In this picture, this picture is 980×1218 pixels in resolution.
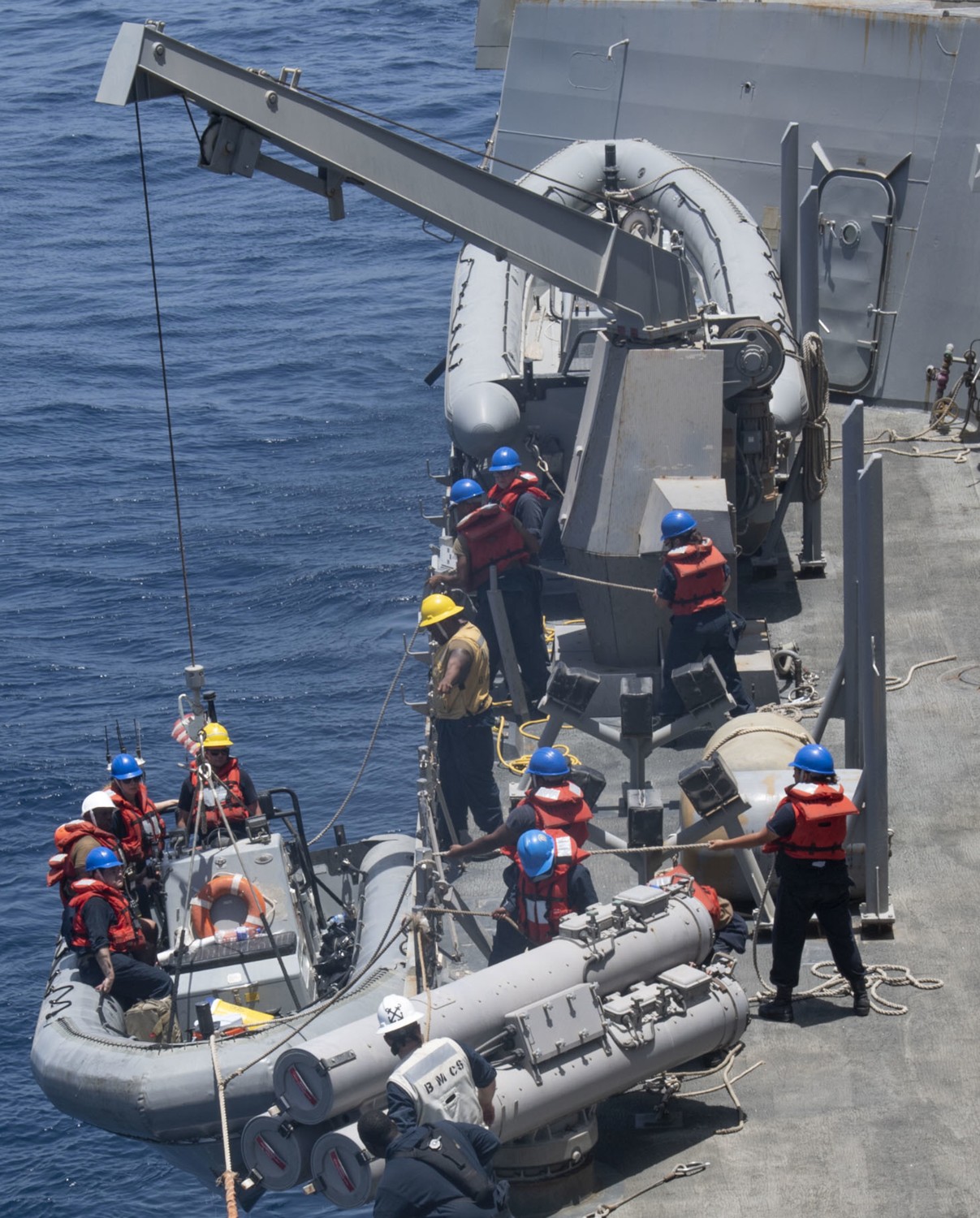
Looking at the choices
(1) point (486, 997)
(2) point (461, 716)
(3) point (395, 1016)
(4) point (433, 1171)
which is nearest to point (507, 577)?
(2) point (461, 716)

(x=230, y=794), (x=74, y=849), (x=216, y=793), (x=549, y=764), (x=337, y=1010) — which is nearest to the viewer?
(x=549, y=764)

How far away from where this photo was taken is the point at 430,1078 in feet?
19.6

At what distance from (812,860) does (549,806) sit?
3.90ft

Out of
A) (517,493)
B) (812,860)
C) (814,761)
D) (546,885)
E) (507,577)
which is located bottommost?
(546,885)

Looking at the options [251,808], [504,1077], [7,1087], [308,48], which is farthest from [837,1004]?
[308,48]

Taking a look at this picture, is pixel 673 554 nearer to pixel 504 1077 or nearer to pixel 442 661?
pixel 442 661

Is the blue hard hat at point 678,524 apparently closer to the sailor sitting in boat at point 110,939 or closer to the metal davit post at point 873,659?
the metal davit post at point 873,659

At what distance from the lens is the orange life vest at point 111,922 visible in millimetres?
9312

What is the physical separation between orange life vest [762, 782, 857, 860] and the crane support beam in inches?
152

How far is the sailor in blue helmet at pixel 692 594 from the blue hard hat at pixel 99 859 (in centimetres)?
319

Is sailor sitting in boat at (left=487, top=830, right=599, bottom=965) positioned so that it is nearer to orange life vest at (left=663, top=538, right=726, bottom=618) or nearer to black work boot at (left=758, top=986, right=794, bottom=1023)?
black work boot at (left=758, top=986, right=794, bottom=1023)

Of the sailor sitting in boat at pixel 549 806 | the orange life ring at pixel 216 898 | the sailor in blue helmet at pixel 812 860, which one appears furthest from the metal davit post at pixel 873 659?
the orange life ring at pixel 216 898

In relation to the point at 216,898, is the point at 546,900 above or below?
above

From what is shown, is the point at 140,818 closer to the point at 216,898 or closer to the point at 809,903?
the point at 216,898
